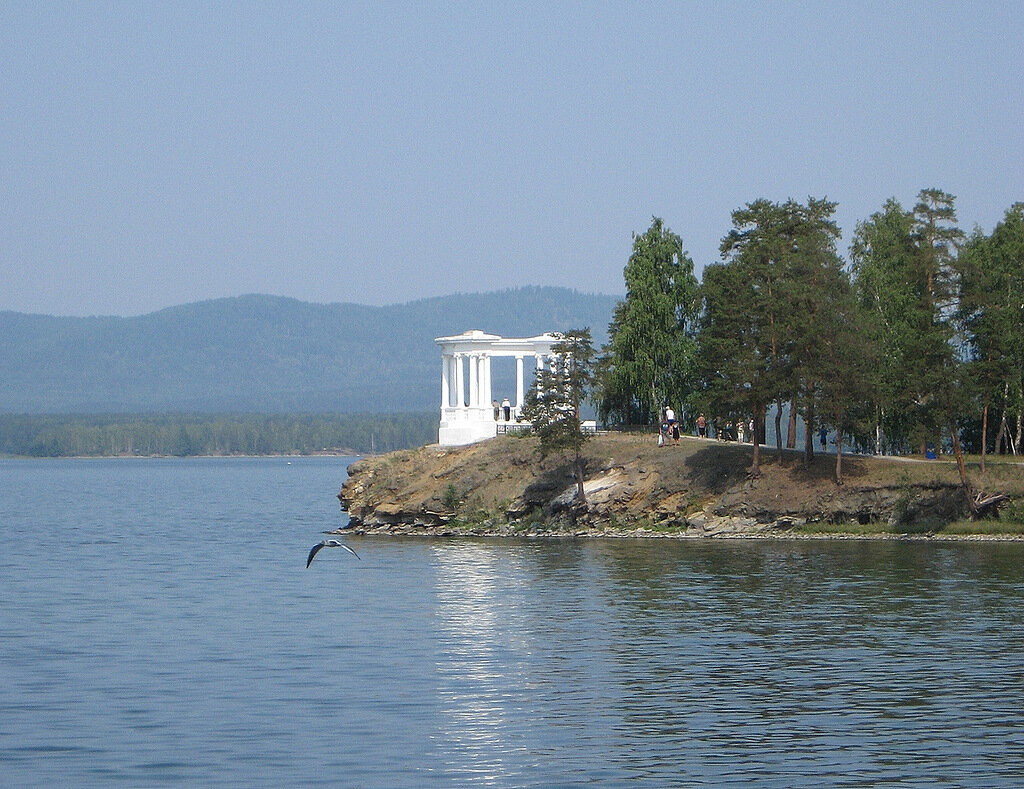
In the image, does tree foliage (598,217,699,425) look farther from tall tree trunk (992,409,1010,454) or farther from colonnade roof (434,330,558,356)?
tall tree trunk (992,409,1010,454)

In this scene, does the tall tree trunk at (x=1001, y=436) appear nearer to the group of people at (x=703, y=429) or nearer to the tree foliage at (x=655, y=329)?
the group of people at (x=703, y=429)

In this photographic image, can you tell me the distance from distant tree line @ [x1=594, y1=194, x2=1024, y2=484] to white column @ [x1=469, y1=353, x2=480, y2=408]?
9377mm

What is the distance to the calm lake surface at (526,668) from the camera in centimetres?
2778

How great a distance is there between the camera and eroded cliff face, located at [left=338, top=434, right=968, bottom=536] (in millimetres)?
71938

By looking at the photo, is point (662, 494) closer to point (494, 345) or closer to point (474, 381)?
point (474, 381)

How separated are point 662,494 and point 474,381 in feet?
60.0

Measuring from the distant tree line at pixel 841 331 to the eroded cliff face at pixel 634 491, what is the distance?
165 cm

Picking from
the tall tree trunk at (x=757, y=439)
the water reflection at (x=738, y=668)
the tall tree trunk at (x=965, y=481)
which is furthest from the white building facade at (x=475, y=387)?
the water reflection at (x=738, y=668)

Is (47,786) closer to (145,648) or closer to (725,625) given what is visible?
(145,648)

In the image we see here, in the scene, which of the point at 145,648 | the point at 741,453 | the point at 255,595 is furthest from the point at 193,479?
the point at 145,648


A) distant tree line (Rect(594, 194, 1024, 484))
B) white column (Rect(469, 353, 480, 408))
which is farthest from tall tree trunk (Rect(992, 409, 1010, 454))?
white column (Rect(469, 353, 480, 408))

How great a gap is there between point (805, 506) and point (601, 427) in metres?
19.9

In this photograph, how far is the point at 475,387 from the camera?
299 feet

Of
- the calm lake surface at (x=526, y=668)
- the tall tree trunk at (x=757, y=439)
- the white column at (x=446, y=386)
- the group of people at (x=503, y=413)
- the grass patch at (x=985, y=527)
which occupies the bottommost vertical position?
the calm lake surface at (x=526, y=668)
